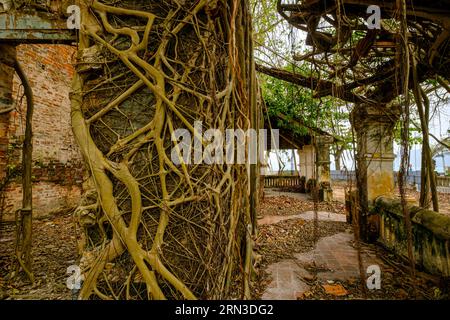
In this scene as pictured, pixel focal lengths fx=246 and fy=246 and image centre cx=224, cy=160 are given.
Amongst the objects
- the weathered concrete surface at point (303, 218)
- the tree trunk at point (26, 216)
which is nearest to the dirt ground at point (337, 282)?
the weathered concrete surface at point (303, 218)

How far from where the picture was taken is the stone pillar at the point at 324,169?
9.87 metres

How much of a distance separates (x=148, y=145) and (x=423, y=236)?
11.7 feet

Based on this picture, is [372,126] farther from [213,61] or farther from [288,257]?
[213,61]

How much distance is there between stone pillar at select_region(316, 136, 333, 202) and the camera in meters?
9.87

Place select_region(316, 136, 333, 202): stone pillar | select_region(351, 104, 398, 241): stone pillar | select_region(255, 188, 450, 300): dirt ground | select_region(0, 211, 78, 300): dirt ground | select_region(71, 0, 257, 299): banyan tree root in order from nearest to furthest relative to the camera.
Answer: select_region(71, 0, 257, 299): banyan tree root < select_region(255, 188, 450, 300): dirt ground < select_region(0, 211, 78, 300): dirt ground < select_region(351, 104, 398, 241): stone pillar < select_region(316, 136, 333, 202): stone pillar

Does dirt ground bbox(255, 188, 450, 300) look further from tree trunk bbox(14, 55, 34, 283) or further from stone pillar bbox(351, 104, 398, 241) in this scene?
tree trunk bbox(14, 55, 34, 283)

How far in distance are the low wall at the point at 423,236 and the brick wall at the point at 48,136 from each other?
7.53 meters

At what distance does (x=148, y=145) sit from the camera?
1.86 m

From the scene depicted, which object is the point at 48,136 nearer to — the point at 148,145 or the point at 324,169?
the point at 148,145

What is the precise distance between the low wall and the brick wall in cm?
753

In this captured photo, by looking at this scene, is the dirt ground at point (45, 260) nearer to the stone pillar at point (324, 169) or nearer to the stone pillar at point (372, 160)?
the stone pillar at point (372, 160)

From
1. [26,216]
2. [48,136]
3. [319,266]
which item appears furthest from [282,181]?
[26,216]

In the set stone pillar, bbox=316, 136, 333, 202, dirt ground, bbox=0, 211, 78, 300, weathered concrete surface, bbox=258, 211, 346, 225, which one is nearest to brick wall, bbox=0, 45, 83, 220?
dirt ground, bbox=0, 211, 78, 300

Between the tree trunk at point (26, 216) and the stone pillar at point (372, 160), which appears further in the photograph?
the stone pillar at point (372, 160)
